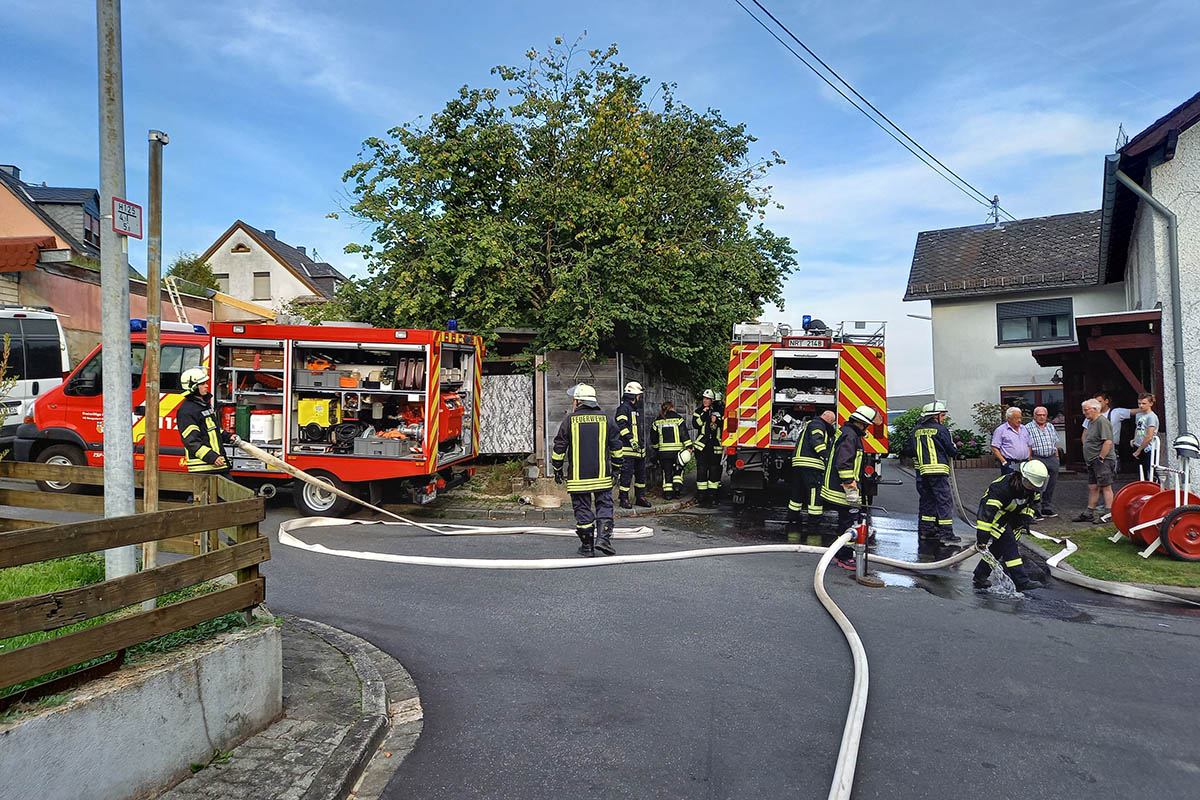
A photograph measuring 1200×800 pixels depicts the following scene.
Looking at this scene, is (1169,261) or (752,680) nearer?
(752,680)

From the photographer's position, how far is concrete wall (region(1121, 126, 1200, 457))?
10664 millimetres

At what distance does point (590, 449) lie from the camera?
8.05 metres

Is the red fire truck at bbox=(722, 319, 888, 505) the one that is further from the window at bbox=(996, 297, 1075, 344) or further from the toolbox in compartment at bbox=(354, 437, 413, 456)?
the window at bbox=(996, 297, 1075, 344)

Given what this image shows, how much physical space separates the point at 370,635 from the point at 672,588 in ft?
8.21

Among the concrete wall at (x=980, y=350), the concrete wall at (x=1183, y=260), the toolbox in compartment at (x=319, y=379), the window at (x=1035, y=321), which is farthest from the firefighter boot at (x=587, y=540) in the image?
the window at (x=1035, y=321)

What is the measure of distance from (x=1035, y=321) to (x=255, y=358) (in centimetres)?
1893

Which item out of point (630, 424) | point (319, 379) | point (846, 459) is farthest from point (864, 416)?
point (319, 379)

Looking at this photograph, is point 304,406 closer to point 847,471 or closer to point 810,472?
point 810,472

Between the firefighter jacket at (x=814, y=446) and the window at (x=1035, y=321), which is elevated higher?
the window at (x=1035, y=321)

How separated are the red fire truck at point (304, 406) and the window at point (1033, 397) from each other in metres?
16.1

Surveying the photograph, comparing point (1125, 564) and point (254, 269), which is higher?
point (254, 269)

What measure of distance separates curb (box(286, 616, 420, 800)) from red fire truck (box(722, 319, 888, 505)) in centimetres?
748

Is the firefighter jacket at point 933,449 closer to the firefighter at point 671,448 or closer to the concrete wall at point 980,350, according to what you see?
the firefighter at point 671,448

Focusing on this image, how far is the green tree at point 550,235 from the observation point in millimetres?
12258
